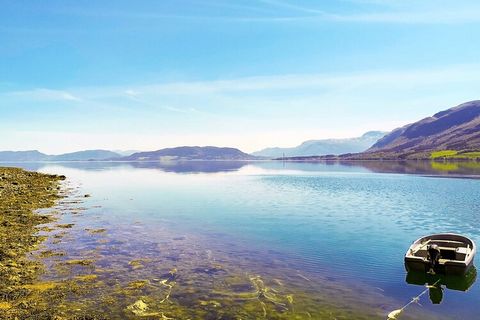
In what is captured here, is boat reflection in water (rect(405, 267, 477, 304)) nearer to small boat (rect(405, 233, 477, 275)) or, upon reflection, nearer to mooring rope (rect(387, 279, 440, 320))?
mooring rope (rect(387, 279, 440, 320))

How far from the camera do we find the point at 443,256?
3544cm

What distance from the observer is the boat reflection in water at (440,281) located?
2928cm

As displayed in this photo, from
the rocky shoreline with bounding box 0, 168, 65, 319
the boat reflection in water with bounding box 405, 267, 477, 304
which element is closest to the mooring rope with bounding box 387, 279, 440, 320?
the boat reflection in water with bounding box 405, 267, 477, 304

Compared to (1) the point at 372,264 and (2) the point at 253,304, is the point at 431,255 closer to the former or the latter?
(1) the point at 372,264

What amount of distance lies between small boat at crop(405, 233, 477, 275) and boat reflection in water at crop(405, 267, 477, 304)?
0.52m

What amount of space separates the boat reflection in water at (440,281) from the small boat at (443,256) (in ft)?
1.72

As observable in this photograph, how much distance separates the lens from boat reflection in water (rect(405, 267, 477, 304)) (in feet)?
96.1

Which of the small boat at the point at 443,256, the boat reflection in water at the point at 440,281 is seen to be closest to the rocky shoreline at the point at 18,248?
the boat reflection in water at the point at 440,281

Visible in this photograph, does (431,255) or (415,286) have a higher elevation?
(431,255)

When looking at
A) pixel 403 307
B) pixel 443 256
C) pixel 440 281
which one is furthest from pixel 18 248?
pixel 443 256

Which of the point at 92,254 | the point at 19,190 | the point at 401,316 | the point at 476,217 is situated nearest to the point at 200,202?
the point at 19,190

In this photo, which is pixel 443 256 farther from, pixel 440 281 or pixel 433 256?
pixel 440 281

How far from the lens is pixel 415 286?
29703mm

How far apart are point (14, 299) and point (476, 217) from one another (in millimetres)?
63359
